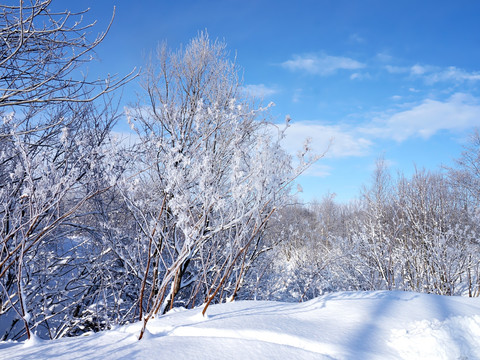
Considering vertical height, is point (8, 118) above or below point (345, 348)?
above

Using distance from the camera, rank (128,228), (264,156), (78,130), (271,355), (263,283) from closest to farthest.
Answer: (271,355)
(264,156)
(78,130)
(128,228)
(263,283)

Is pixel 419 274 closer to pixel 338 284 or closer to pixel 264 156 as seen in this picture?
pixel 338 284

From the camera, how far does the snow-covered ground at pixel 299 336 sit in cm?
174

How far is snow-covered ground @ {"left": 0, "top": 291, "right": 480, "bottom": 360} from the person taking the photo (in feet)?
5.71

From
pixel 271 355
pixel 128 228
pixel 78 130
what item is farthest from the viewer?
pixel 128 228

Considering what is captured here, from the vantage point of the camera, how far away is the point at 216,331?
2.04 meters

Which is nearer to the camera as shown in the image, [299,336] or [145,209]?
[299,336]

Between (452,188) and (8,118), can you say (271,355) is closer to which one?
(8,118)

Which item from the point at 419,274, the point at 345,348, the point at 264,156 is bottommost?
the point at 419,274

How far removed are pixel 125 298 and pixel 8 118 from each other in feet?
15.9

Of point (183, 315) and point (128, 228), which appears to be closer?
point (183, 315)

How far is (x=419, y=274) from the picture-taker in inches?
310

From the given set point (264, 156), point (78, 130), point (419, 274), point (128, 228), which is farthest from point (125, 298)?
point (419, 274)

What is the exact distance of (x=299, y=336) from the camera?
1.92 meters
